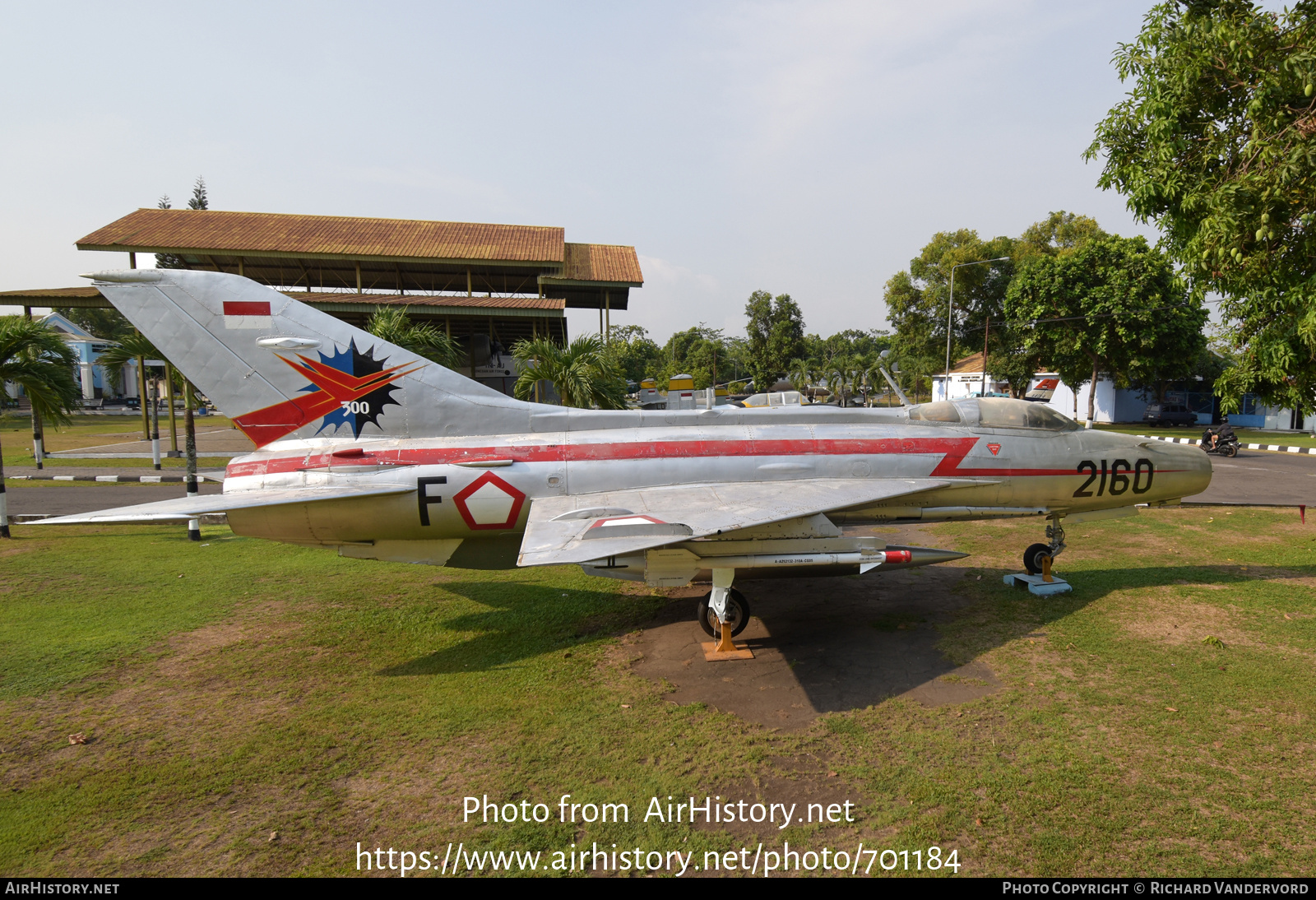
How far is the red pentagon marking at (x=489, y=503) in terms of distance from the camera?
8328 millimetres

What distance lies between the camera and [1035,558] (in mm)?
10094

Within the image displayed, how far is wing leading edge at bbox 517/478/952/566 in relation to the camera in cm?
660

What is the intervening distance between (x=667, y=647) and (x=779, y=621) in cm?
185

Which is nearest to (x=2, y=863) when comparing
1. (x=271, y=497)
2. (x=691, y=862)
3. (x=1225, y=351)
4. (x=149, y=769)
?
(x=149, y=769)

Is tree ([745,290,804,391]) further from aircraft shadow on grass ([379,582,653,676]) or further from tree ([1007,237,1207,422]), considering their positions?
aircraft shadow on grass ([379,582,653,676])

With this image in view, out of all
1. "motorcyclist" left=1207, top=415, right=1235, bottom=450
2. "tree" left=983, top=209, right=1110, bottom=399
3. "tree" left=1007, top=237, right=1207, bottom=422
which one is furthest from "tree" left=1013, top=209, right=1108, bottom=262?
"motorcyclist" left=1207, top=415, right=1235, bottom=450

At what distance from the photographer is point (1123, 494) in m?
9.80

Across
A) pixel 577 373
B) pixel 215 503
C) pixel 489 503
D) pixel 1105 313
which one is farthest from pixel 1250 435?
pixel 215 503

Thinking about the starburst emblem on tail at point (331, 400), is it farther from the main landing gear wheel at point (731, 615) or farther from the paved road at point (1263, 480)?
the paved road at point (1263, 480)

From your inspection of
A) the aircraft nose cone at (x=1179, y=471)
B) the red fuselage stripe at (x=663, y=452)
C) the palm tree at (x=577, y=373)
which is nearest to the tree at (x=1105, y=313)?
the aircraft nose cone at (x=1179, y=471)

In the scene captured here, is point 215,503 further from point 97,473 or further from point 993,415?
point 97,473

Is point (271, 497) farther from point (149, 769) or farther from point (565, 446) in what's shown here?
point (565, 446)

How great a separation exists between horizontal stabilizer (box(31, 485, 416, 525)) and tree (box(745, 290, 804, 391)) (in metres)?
66.4

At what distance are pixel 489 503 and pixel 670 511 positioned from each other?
2.56 m
